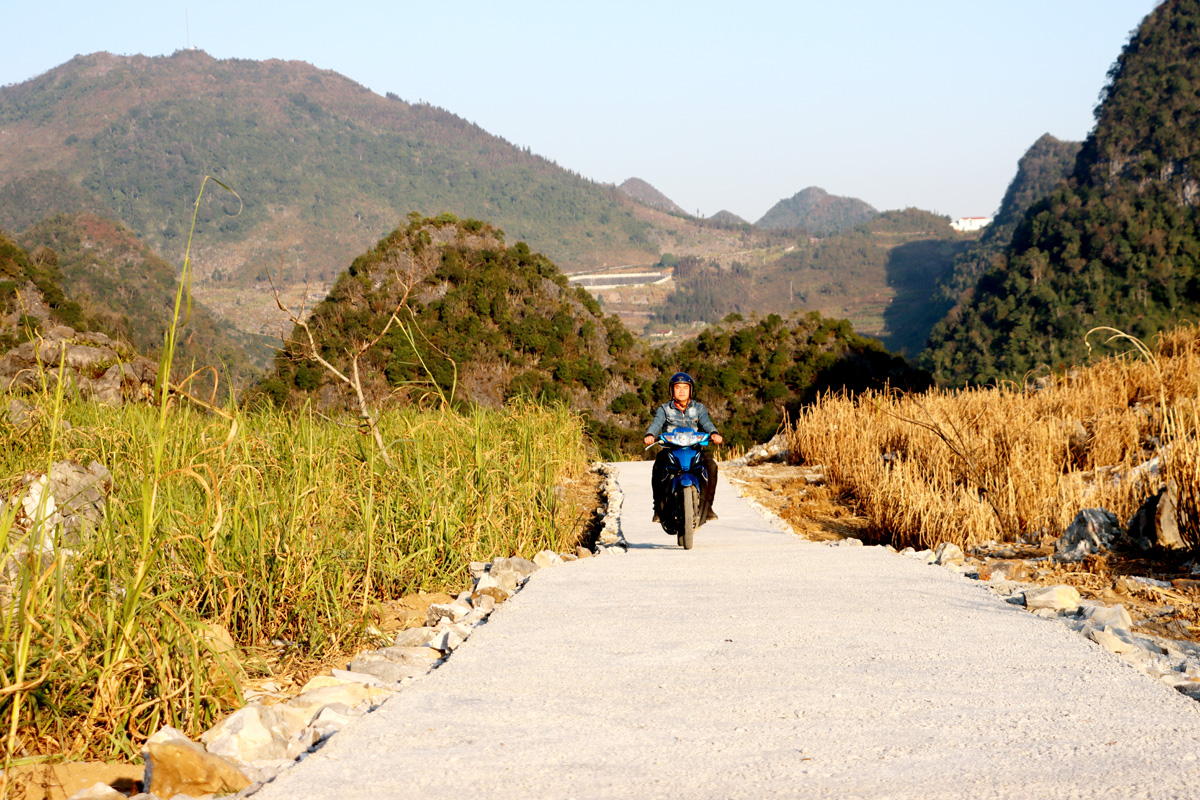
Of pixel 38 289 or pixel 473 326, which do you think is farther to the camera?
pixel 473 326

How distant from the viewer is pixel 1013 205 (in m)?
154

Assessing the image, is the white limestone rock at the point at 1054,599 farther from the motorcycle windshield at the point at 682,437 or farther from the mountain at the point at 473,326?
the mountain at the point at 473,326

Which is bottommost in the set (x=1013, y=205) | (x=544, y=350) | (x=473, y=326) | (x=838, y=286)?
(x=544, y=350)

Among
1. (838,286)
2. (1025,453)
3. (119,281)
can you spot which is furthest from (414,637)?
(838,286)

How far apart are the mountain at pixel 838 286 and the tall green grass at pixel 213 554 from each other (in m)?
130

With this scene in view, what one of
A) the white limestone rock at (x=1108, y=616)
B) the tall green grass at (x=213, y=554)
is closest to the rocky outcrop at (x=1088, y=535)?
the white limestone rock at (x=1108, y=616)

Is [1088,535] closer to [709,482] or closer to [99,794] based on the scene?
[709,482]

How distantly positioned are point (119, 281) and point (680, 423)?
61.8m

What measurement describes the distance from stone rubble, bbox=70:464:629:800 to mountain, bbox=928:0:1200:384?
158ft

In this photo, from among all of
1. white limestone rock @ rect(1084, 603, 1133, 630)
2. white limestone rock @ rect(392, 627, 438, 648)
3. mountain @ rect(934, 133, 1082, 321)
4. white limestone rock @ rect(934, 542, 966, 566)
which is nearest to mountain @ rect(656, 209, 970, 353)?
mountain @ rect(934, 133, 1082, 321)

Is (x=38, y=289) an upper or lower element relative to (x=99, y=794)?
upper

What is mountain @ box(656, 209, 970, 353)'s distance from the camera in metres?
148

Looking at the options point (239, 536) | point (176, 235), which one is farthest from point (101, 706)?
point (176, 235)

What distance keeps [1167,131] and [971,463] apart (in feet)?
268
